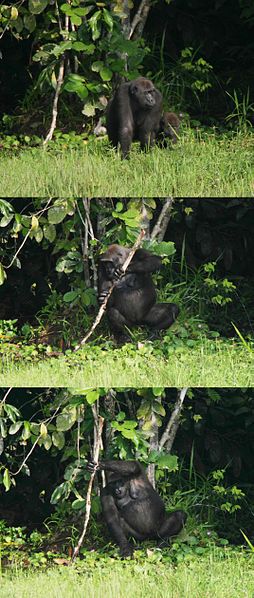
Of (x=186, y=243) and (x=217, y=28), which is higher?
(x=217, y=28)

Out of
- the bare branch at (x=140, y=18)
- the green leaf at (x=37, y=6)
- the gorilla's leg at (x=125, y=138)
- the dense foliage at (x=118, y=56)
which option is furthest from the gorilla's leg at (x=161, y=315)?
the green leaf at (x=37, y=6)

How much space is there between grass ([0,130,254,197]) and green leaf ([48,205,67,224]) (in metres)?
0.13

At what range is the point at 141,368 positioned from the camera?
24.1ft

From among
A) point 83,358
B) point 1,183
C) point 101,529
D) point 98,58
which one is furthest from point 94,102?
point 101,529

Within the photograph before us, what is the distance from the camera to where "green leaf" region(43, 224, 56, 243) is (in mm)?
7684

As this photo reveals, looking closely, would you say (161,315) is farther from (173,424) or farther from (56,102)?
(56,102)

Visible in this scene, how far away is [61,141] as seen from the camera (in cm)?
870

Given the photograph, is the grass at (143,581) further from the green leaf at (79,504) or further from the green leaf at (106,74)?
the green leaf at (106,74)

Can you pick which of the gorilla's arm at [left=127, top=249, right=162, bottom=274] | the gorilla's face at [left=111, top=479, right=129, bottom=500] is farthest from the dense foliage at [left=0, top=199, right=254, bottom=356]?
the gorilla's face at [left=111, top=479, right=129, bottom=500]

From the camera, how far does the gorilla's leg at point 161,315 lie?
740 cm

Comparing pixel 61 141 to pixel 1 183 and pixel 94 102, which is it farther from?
pixel 1 183

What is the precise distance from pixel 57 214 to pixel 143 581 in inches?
83.0

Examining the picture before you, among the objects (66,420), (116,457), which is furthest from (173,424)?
(66,420)

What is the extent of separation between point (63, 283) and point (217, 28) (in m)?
2.77
